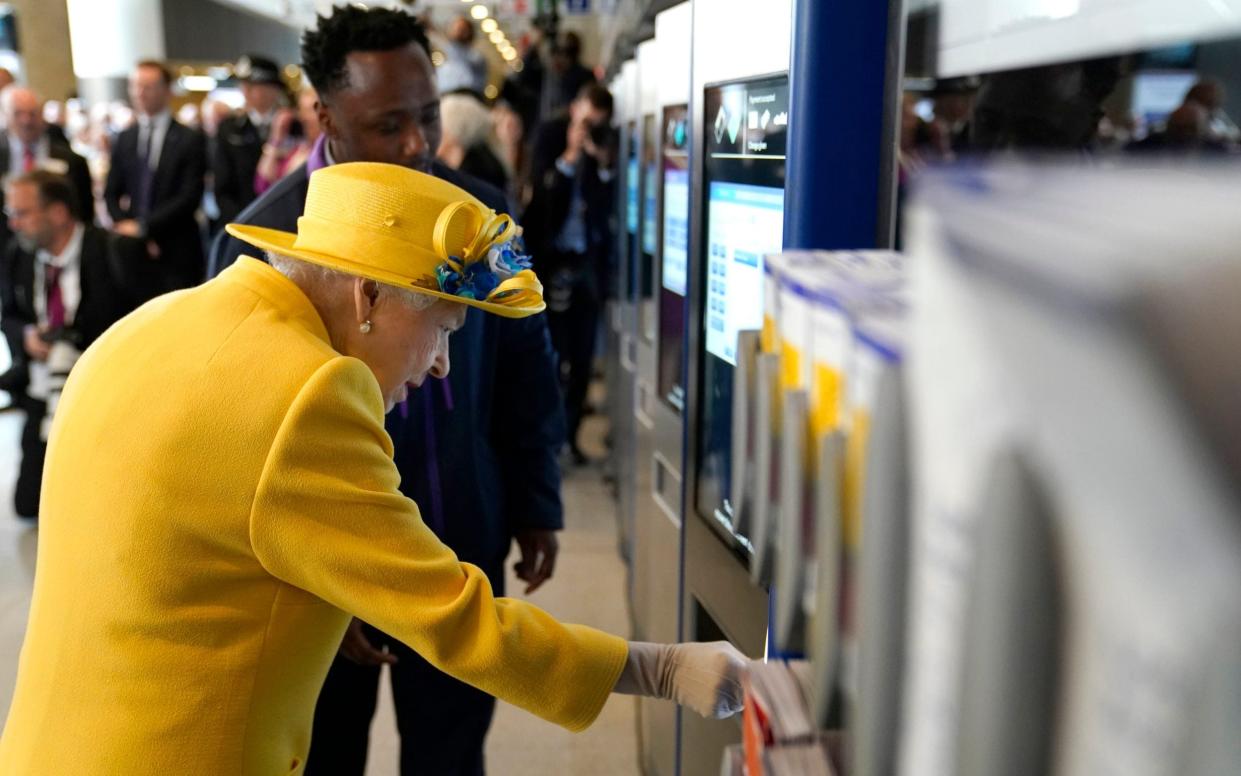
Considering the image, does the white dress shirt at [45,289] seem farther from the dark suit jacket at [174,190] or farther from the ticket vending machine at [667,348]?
the ticket vending machine at [667,348]

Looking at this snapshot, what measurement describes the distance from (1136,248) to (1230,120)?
1.25ft

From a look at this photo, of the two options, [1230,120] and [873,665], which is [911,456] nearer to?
[873,665]

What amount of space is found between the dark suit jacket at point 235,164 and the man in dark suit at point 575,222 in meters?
1.58

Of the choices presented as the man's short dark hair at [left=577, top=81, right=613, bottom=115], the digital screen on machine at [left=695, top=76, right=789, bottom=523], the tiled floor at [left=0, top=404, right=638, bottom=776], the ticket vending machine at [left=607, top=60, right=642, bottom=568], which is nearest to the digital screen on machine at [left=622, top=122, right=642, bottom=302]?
the ticket vending machine at [left=607, top=60, right=642, bottom=568]

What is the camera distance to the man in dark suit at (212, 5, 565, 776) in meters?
1.91

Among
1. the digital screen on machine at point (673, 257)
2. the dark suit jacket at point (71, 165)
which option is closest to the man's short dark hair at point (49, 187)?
the dark suit jacket at point (71, 165)

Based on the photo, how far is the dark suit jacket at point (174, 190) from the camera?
5484 millimetres

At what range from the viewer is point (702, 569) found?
192 cm

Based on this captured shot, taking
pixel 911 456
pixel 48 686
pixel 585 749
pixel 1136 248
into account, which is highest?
pixel 1136 248

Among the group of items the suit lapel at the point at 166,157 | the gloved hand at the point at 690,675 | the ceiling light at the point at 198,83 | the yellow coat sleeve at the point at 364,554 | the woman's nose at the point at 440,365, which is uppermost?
the ceiling light at the point at 198,83

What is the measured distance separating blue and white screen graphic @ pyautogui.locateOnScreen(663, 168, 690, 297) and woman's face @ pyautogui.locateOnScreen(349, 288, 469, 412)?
2.81ft

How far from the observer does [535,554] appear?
220 cm

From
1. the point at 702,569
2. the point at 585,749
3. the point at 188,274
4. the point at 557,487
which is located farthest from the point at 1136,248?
the point at 188,274

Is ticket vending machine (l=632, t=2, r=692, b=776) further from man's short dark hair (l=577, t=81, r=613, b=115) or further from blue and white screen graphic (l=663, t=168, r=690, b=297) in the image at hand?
man's short dark hair (l=577, t=81, r=613, b=115)
